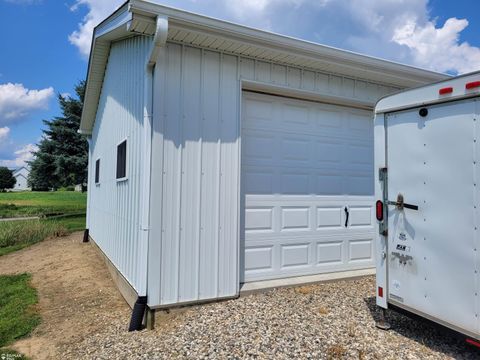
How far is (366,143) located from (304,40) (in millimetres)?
2141

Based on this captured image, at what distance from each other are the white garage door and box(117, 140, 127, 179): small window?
5.87 ft

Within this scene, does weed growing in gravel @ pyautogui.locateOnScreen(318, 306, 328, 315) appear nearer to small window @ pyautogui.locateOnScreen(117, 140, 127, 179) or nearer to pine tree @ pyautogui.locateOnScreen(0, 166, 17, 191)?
small window @ pyautogui.locateOnScreen(117, 140, 127, 179)

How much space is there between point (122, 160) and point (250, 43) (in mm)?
2646

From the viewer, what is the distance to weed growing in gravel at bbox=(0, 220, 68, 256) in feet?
31.7

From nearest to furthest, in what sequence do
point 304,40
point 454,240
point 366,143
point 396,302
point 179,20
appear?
point 454,240 < point 396,302 < point 179,20 < point 304,40 < point 366,143

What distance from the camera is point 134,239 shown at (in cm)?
406

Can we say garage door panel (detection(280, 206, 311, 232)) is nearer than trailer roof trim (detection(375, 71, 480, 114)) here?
No

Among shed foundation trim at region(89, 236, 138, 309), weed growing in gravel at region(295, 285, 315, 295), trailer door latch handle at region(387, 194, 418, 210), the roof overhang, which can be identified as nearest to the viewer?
trailer door latch handle at region(387, 194, 418, 210)

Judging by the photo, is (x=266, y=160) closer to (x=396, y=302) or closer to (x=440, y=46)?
(x=396, y=302)

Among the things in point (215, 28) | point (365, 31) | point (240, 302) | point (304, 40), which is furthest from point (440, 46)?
A: point (240, 302)

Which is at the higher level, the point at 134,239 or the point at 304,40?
the point at 304,40

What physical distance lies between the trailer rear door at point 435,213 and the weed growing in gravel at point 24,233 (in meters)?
10.1
